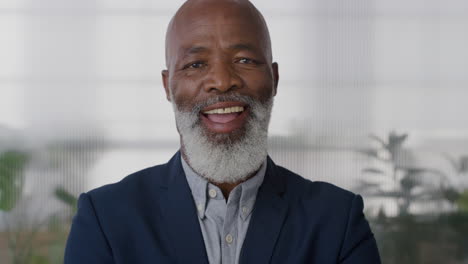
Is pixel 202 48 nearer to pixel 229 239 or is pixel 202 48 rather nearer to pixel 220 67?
pixel 220 67

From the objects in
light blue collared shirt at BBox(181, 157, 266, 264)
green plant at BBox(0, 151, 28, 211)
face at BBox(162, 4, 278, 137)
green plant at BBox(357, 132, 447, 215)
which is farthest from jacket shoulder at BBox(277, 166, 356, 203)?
green plant at BBox(0, 151, 28, 211)

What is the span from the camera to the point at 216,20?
1.39 m

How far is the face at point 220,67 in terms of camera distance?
4.48ft

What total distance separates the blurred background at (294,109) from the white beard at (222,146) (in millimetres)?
2253

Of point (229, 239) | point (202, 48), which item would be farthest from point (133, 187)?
point (202, 48)

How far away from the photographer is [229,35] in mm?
1378

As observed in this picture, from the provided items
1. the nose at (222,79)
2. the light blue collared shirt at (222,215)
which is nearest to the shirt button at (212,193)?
the light blue collared shirt at (222,215)

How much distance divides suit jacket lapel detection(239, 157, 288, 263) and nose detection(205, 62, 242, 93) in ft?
0.88

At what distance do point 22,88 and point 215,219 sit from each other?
8.72 ft

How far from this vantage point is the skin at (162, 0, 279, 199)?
137 cm

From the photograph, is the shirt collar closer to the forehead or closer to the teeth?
the teeth

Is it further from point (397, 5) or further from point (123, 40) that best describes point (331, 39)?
point (123, 40)

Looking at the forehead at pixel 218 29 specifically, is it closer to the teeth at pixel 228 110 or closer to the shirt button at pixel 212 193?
the teeth at pixel 228 110

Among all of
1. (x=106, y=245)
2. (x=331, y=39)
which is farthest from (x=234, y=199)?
(x=331, y=39)
